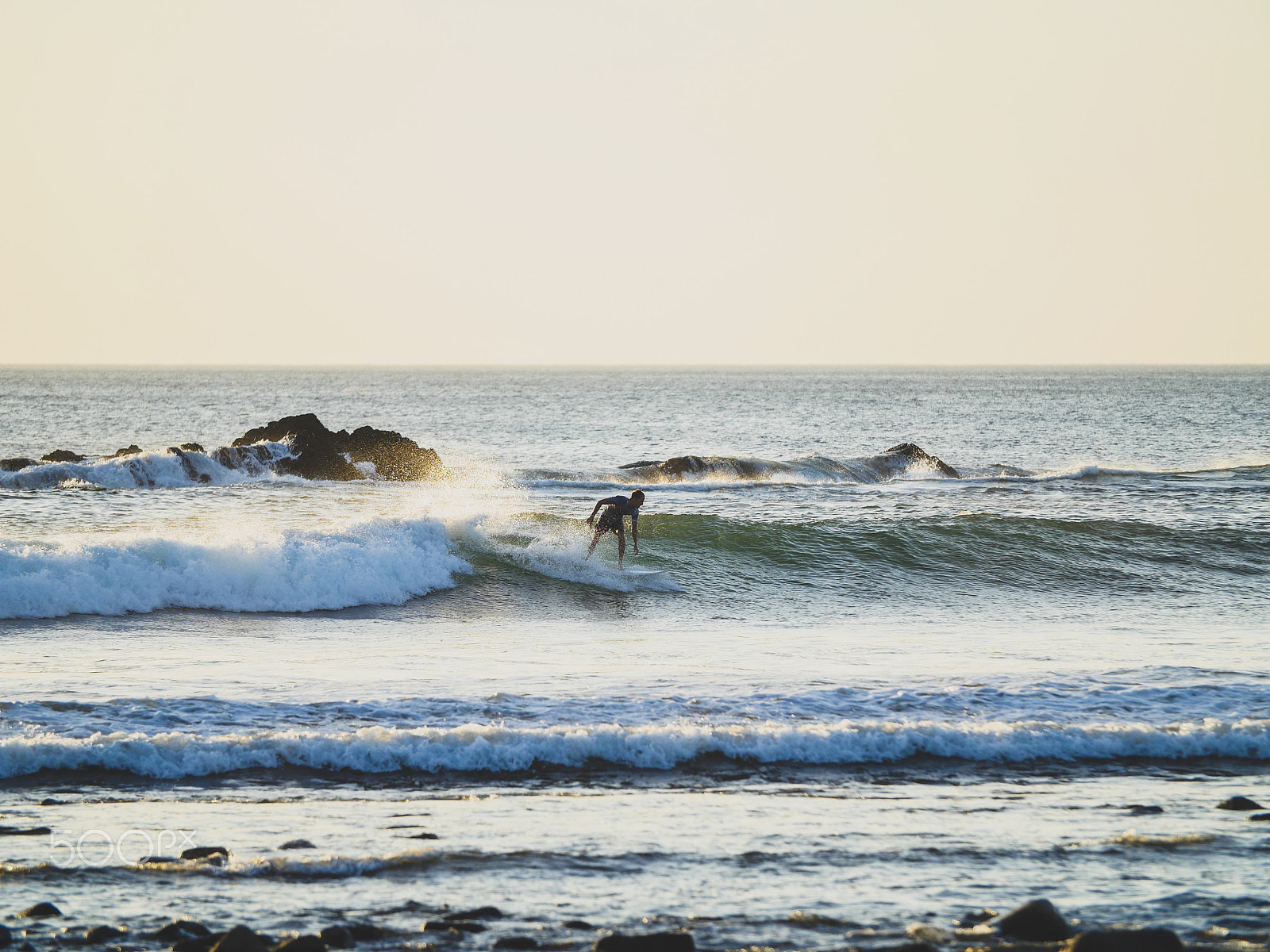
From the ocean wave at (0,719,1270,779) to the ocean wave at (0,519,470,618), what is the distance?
6.90 m

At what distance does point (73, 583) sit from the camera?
14055 mm

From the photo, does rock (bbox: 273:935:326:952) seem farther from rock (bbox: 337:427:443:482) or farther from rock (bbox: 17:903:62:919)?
rock (bbox: 337:427:443:482)

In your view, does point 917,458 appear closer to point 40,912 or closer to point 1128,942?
point 1128,942

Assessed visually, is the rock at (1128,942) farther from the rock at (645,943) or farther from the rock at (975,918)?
the rock at (645,943)

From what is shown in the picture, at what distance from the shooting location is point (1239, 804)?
6.97 meters

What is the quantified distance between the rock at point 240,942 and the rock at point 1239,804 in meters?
6.06

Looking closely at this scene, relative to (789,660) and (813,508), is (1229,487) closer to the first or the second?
(813,508)

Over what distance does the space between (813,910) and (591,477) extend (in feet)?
88.7


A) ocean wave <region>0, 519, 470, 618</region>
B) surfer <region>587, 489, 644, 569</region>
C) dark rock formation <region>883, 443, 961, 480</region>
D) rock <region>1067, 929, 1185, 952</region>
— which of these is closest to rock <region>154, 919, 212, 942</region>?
rock <region>1067, 929, 1185, 952</region>

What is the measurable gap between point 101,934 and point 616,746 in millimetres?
3938

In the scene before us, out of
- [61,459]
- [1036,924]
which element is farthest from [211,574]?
[61,459]

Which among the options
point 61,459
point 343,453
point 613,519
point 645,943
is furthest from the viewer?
point 343,453

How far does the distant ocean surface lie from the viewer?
5.55 m

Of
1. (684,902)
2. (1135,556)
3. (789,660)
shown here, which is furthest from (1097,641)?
(684,902)
